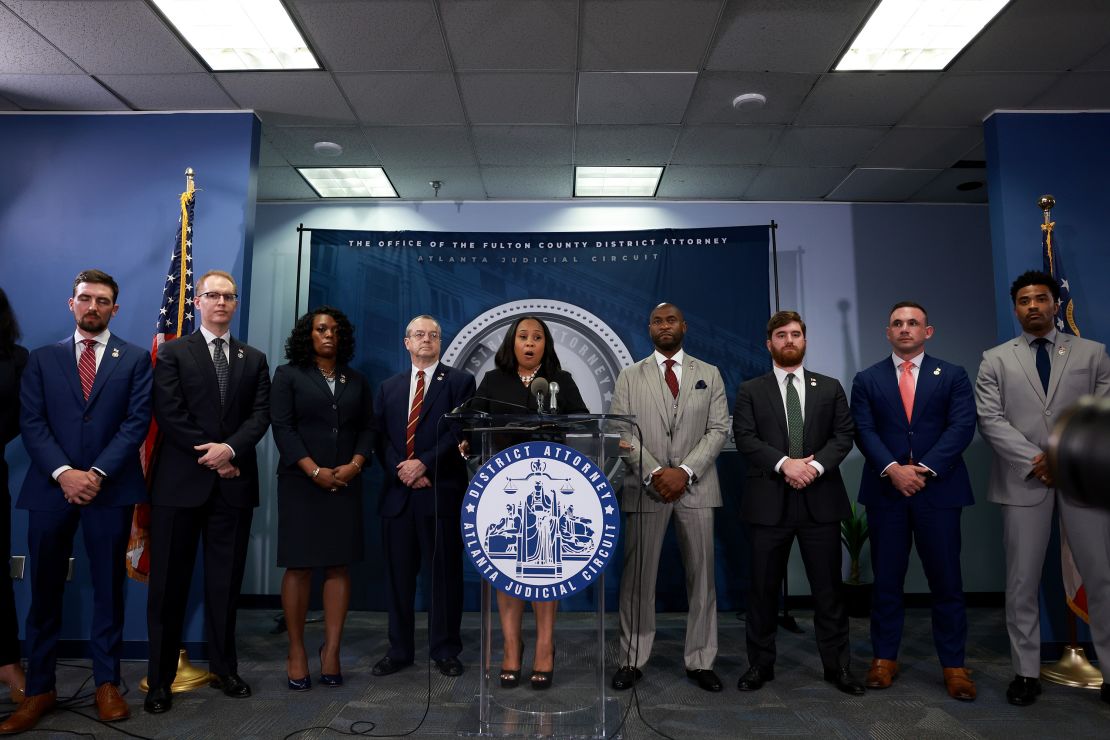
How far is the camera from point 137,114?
4363mm

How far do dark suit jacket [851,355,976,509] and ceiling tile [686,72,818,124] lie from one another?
5.69ft

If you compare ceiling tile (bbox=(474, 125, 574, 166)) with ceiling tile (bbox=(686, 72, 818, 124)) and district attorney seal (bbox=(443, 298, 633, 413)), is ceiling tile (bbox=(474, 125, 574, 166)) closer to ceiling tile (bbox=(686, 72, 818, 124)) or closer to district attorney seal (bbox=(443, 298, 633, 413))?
ceiling tile (bbox=(686, 72, 818, 124))

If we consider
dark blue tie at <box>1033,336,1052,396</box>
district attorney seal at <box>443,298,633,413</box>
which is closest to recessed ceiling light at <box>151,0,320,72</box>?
district attorney seal at <box>443,298,633,413</box>

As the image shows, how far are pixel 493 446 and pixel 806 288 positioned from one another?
3884 millimetres

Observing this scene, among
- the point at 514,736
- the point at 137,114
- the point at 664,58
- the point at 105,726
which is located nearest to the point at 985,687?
the point at 514,736

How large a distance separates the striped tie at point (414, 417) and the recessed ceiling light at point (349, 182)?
225cm

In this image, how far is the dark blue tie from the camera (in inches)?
131

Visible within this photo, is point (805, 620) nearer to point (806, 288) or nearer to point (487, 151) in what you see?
point (806, 288)

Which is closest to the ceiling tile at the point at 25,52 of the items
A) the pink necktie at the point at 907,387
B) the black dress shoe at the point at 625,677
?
the black dress shoe at the point at 625,677

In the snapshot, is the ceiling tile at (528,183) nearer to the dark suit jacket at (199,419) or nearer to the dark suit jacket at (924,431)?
the dark suit jacket at (199,419)

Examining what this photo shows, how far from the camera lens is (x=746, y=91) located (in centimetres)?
407

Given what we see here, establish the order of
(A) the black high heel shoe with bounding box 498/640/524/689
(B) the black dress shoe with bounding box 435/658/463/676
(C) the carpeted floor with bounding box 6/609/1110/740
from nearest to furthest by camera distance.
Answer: (A) the black high heel shoe with bounding box 498/640/524/689 < (C) the carpeted floor with bounding box 6/609/1110/740 < (B) the black dress shoe with bounding box 435/658/463/676

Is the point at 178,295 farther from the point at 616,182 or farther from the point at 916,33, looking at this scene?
the point at 916,33

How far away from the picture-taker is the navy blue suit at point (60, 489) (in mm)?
2898
